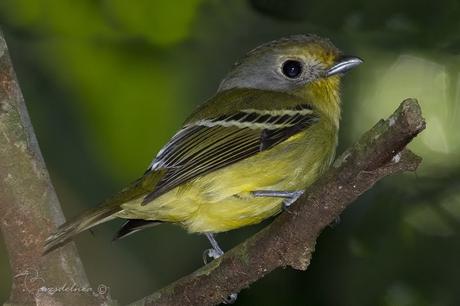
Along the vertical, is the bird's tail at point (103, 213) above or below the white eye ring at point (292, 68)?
below

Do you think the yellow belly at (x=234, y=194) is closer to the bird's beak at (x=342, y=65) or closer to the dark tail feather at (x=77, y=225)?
the dark tail feather at (x=77, y=225)

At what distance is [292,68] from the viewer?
219 inches

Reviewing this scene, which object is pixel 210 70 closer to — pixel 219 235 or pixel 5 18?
pixel 219 235

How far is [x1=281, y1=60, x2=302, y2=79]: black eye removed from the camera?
218 inches

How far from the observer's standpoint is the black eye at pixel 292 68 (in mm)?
5543

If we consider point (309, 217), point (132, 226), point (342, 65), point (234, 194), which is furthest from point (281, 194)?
point (342, 65)

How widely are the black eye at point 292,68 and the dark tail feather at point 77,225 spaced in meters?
1.56

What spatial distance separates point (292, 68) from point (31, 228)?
6.99 ft

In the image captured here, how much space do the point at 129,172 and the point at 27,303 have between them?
1448mm

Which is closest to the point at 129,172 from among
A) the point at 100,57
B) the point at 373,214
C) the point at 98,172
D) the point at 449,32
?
the point at 100,57

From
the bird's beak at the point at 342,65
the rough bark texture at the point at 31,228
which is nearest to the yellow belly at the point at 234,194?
the rough bark texture at the point at 31,228

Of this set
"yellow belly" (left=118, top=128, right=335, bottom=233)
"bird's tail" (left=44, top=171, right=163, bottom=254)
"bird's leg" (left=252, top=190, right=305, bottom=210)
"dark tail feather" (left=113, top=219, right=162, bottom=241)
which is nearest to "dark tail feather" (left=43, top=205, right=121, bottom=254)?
"bird's tail" (left=44, top=171, right=163, bottom=254)

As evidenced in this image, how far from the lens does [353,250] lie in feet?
18.8

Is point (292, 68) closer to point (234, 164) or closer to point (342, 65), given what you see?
point (342, 65)
